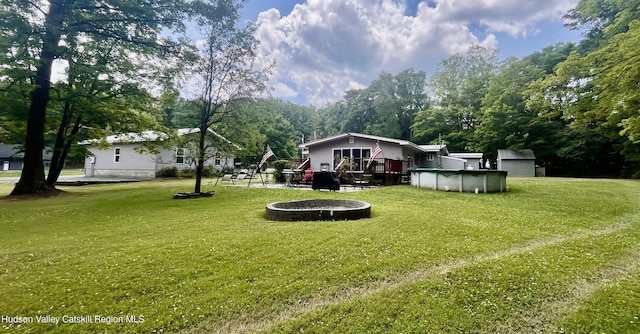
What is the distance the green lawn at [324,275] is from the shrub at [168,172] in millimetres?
15359

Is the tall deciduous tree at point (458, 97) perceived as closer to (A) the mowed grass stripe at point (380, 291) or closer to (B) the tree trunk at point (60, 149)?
(A) the mowed grass stripe at point (380, 291)

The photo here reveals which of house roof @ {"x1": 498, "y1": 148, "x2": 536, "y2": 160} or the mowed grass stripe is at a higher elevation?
house roof @ {"x1": 498, "y1": 148, "x2": 536, "y2": 160}

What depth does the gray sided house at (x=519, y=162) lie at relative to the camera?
25000 millimetres

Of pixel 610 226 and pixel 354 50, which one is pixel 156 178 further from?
pixel 610 226

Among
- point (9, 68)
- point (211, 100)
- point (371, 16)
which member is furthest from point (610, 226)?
point (9, 68)

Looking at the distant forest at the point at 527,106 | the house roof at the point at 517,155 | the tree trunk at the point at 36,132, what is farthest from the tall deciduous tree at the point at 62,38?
the house roof at the point at 517,155

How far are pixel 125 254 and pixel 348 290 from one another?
3362mm

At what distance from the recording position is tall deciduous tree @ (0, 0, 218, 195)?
9.23 m

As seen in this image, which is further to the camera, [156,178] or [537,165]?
[537,165]

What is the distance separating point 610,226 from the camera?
6102 mm

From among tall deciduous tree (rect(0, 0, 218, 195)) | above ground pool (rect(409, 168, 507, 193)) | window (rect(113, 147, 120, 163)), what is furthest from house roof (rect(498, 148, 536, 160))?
window (rect(113, 147, 120, 163))

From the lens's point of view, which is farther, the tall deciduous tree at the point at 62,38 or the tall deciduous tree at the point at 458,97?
the tall deciduous tree at the point at 458,97

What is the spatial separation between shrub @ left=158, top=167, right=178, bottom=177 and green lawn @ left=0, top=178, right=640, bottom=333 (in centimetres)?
1536

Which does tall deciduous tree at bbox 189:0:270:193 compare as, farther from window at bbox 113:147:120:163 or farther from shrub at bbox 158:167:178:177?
window at bbox 113:147:120:163
